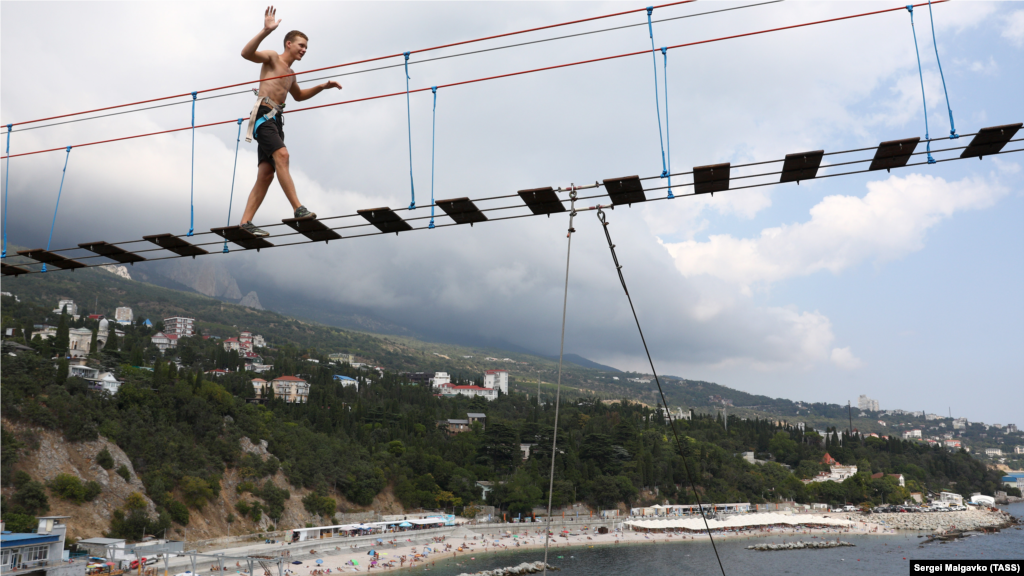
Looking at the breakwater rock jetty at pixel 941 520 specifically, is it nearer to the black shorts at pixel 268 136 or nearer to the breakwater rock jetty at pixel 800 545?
the breakwater rock jetty at pixel 800 545

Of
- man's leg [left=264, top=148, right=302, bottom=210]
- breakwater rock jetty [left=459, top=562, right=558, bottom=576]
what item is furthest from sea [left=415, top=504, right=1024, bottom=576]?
man's leg [left=264, top=148, right=302, bottom=210]

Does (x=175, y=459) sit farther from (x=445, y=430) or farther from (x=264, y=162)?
(x=264, y=162)

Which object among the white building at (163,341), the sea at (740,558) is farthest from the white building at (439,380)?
the sea at (740,558)

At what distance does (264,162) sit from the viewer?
297 inches

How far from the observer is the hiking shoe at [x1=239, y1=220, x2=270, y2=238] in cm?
798

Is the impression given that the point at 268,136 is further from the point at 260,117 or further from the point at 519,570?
the point at 519,570

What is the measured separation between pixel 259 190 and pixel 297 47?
69.5 inches

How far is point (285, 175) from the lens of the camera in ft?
24.6

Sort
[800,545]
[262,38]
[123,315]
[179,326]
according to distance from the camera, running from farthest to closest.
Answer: [179,326] → [123,315] → [800,545] → [262,38]

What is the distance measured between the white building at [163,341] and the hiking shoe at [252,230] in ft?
373

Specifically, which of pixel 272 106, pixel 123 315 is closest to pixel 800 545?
pixel 272 106

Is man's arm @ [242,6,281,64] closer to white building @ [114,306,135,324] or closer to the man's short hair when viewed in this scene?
the man's short hair

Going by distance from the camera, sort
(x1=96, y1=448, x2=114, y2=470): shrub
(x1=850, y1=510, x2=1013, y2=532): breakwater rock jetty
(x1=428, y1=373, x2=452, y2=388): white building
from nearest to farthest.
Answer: (x1=96, y1=448, x2=114, y2=470): shrub, (x1=850, y1=510, x2=1013, y2=532): breakwater rock jetty, (x1=428, y1=373, x2=452, y2=388): white building

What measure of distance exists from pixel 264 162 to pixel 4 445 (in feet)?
168
